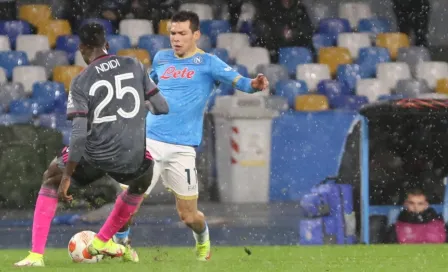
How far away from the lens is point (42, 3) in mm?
21219

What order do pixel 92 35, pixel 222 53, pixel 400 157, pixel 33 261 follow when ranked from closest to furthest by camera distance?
1. pixel 92 35
2. pixel 33 261
3. pixel 400 157
4. pixel 222 53

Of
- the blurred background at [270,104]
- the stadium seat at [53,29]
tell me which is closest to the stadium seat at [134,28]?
the blurred background at [270,104]

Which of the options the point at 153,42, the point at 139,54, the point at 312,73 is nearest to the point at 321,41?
the point at 312,73

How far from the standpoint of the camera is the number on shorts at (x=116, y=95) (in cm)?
910

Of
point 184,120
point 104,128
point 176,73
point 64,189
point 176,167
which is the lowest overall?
point 176,167

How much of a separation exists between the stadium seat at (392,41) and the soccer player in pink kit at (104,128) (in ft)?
40.9

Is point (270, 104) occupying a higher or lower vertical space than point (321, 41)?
lower

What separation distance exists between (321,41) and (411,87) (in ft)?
6.58

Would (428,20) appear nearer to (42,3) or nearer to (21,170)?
(42,3)

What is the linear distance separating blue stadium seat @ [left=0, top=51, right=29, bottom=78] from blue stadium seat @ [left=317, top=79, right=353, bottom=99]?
4399mm

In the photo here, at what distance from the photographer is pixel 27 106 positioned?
61.2ft

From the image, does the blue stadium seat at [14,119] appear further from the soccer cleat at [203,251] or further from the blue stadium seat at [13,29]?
the soccer cleat at [203,251]

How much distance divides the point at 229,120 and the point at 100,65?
9.99 meters

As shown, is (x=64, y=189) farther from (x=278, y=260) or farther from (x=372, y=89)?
(x=372, y=89)
